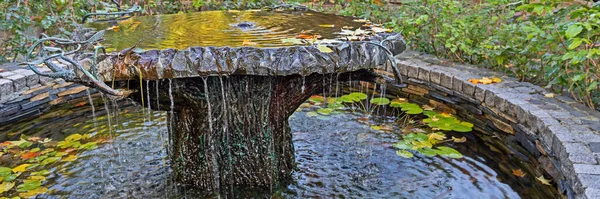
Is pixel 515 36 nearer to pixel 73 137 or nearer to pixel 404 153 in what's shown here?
pixel 404 153

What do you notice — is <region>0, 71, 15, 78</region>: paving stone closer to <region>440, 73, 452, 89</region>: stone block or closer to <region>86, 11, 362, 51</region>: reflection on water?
<region>86, 11, 362, 51</region>: reflection on water

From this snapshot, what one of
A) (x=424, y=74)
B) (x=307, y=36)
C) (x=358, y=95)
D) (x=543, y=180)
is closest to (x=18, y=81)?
(x=307, y=36)

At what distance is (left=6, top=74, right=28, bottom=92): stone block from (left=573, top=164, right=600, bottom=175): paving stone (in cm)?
402

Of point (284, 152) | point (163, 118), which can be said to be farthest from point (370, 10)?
point (284, 152)

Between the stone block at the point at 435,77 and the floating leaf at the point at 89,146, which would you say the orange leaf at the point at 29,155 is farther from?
the stone block at the point at 435,77

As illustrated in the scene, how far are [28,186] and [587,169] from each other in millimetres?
3123

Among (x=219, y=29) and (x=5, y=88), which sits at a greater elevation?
(x=219, y=29)

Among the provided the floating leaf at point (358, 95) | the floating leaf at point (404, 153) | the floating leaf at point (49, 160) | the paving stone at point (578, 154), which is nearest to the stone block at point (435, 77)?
the floating leaf at point (358, 95)

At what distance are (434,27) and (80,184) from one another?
11.4ft

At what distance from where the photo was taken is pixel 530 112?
10.8 feet

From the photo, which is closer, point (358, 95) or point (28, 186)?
point (28, 186)

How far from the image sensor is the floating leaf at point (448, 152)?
351 centimetres

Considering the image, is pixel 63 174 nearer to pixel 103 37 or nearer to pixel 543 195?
pixel 103 37

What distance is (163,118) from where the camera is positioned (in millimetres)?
4359
